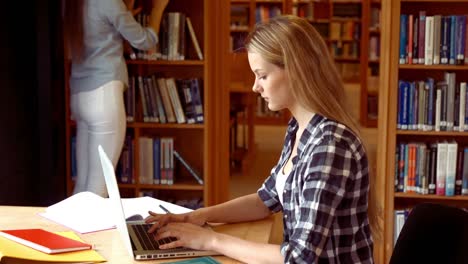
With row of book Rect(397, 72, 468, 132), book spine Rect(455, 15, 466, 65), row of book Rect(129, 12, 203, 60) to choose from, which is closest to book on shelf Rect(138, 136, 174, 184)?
row of book Rect(129, 12, 203, 60)

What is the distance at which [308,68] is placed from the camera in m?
1.90

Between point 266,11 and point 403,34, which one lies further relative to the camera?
point 266,11

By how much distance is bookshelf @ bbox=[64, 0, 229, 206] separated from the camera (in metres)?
4.16

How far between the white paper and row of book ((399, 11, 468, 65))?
2042 millimetres

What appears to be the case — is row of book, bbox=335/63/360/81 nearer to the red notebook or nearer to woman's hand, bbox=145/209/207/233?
woman's hand, bbox=145/209/207/233

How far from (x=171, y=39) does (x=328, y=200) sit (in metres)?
2.53

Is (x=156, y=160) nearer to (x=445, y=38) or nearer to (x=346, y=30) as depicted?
(x=445, y=38)

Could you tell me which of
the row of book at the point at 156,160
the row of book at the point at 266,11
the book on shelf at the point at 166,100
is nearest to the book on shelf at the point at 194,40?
the book on shelf at the point at 166,100

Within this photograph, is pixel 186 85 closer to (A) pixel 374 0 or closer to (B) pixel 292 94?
(B) pixel 292 94

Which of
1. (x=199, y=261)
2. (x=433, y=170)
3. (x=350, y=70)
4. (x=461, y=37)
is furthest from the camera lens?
(x=350, y=70)

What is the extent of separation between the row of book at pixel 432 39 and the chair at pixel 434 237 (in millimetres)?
→ 2218

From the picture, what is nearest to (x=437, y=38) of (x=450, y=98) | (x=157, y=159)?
(x=450, y=98)

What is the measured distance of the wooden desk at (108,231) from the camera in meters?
1.97

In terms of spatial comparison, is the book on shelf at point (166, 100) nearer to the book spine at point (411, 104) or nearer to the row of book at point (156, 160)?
the row of book at point (156, 160)
